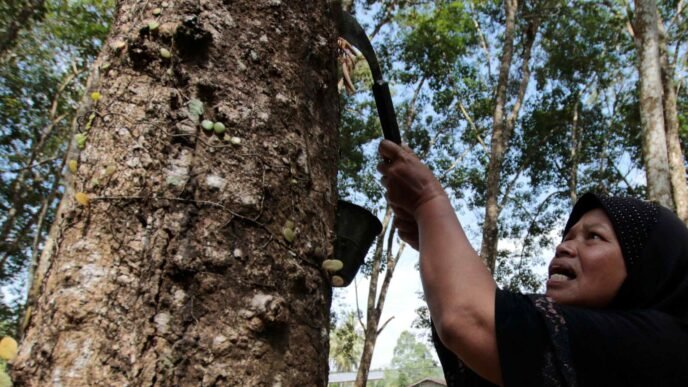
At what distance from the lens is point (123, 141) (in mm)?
943

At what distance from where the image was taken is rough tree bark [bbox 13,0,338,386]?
0.80m

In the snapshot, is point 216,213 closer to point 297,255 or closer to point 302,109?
point 297,255

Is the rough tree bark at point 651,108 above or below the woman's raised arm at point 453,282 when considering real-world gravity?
above

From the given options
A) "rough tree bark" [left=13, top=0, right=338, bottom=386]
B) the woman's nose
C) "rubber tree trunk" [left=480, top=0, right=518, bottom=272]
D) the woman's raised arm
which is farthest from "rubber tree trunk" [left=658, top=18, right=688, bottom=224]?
"rough tree bark" [left=13, top=0, right=338, bottom=386]

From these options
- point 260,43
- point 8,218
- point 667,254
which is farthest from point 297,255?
point 8,218

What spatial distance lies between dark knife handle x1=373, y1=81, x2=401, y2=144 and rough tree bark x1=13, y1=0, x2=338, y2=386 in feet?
0.67

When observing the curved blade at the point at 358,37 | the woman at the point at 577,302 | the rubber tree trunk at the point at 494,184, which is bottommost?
the woman at the point at 577,302

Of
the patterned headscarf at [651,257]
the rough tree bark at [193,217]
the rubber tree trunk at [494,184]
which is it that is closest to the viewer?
the rough tree bark at [193,217]

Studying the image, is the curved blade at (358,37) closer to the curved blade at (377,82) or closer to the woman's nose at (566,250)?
the curved blade at (377,82)

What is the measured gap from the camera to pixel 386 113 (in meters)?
1.31

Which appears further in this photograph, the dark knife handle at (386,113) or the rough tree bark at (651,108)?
A: the rough tree bark at (651,108)

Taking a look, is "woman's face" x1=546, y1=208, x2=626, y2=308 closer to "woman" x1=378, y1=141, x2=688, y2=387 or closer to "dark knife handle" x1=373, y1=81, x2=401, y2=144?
"woman" x1=378, y1=141, x2=688, y2=387

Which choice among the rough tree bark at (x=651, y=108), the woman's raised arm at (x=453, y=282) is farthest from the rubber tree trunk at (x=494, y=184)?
the woman's raised arm at (x=453, y=282)

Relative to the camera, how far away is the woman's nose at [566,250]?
3.58 ft
